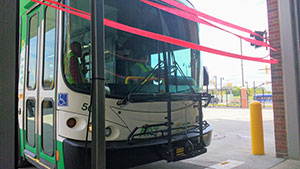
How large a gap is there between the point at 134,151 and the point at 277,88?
3.70 meters

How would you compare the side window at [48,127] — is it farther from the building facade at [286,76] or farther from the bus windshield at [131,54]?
the building facade at [286,76]

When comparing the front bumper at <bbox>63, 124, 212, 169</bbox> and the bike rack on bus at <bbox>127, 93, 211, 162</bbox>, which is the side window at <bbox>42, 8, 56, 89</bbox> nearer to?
the front bumper at <bbox>63, 124, 212, 169</bbox>

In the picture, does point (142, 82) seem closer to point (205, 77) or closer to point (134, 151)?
point (134, 151)

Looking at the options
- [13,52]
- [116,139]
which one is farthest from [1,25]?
[116,139]

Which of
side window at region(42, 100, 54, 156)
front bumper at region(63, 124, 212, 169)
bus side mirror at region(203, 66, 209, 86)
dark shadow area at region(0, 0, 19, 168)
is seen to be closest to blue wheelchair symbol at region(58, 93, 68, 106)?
side window at region(42, 100, 54, 156)

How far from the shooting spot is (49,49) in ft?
11.8

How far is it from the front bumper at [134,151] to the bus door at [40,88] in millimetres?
468

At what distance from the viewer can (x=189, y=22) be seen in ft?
14.5

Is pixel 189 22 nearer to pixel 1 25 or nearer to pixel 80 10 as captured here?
pixel 80 10

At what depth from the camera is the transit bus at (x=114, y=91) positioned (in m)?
3.06

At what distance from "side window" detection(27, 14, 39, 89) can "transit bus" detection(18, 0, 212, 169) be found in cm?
2

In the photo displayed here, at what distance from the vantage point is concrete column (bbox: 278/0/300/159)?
15.5 ft

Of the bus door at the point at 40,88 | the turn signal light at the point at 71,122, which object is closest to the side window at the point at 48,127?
the bus door at the point at 40,88

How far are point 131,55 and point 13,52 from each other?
233cm
